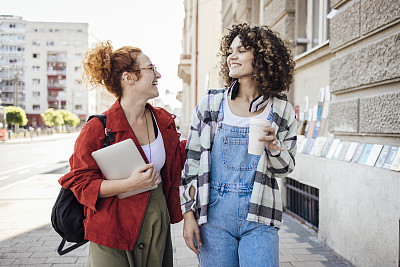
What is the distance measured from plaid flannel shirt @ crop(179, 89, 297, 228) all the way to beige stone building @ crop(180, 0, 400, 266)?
65 cm

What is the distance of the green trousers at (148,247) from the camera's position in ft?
6.66

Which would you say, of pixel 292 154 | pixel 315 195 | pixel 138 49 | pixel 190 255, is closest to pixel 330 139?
pixel 315 195

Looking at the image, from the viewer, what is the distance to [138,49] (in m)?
2.35

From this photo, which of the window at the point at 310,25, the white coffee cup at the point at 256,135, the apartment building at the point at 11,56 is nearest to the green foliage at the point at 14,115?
the apartment building at the point at 11,56

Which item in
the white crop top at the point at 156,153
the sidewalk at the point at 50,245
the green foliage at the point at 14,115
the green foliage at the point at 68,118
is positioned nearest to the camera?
the white crop top at the point at 156,153

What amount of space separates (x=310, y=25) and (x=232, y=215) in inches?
185

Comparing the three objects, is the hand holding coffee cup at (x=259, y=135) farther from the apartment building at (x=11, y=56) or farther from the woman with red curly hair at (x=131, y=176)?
the apartment building at (x=11, y=56)

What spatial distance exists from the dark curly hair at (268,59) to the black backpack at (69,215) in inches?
35.1

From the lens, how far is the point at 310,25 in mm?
5844

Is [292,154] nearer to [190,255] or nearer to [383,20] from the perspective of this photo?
[383,20]

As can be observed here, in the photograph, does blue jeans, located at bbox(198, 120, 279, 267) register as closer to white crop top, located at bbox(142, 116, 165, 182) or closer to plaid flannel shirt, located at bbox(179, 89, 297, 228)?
plaid flannel shirt, located at bbox(179, 89, 297, 228)

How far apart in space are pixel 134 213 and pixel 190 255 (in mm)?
2256

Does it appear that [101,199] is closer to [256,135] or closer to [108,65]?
[108,65]

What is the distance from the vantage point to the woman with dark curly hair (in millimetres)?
1915
